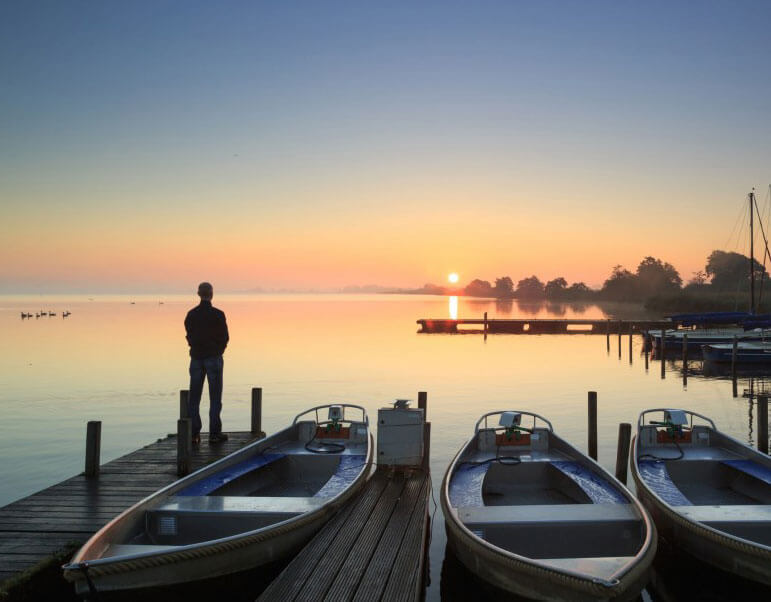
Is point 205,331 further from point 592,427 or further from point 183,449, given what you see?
→ point 592,427

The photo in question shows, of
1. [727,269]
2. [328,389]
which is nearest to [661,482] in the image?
[328,389]

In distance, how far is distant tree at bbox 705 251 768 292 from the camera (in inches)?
5787

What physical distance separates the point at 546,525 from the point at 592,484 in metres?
2.29

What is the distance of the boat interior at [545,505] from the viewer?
7.29 m

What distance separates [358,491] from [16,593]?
4.72 m

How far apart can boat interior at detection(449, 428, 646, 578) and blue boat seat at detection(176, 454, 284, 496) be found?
3.25m

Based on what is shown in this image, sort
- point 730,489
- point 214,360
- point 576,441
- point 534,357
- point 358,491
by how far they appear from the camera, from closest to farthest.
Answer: point 358,491 → point 730,489 → point 214,360 → point 576,441 → point 534,357

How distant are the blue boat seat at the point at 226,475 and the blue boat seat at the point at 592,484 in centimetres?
492

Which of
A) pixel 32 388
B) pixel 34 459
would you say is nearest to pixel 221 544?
pixel 34 459

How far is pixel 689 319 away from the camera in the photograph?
48906 mm

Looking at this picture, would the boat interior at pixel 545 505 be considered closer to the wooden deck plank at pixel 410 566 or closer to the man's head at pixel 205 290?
the wooden deck plank at pixel 410 566

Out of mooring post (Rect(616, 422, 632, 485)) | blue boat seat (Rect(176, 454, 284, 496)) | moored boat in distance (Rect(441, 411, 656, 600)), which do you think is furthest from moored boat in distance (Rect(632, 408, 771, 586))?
blue boat seat (Rect(176, 454, 284, 496))

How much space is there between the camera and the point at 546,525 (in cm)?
727

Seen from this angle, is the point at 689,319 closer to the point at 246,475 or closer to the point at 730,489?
the point at 730,489
